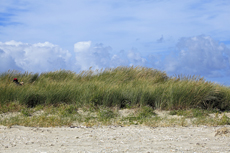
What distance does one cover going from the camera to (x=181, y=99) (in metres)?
9.62

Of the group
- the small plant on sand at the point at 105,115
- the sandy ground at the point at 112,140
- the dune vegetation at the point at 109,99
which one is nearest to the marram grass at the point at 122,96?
the dune vegetation at the point at 109,99

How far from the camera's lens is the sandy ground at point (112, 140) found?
4625mm

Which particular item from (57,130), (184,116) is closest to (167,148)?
(57,130)

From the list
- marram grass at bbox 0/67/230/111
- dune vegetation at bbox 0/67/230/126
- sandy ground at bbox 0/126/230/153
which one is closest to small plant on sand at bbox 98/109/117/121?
dune vegetation at bbox 0/67/230/126

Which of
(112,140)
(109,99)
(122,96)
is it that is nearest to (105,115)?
(109,99)

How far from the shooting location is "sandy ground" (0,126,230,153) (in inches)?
182

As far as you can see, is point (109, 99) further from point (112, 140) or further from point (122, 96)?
point (112, 140)

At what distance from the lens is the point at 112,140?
5250 mm

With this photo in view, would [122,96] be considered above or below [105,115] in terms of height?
above

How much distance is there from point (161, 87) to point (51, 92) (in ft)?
14.5

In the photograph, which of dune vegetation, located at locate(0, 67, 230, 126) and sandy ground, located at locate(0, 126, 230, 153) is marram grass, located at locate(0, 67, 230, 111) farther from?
sandy ground, located at locate(0, 126, 230, 153)

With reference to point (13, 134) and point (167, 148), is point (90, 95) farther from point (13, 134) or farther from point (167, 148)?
point (167, 148)

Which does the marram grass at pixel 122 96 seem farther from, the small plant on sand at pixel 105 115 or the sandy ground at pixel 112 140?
the sandy ground at pixel 112 140

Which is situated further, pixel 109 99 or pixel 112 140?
pixel 109 99
